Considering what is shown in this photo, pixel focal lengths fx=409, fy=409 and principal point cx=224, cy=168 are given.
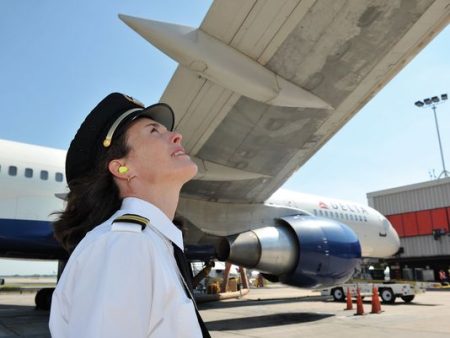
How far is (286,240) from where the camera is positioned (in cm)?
719

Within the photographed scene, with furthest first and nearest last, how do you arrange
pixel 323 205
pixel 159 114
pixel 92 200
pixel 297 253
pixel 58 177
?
pixel 323 205, pixel 58 177, pixel 297 253, pixel 159 114, pixel 92 200

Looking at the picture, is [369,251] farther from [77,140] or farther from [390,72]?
[77,140]

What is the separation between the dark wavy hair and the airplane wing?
3102mm

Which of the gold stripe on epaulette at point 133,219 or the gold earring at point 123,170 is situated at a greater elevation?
the gold earring at point 123,170

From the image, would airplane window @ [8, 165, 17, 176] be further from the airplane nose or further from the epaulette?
the airplane nose

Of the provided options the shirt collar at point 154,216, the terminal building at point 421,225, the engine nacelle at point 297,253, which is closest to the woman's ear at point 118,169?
the shirt collar at point 154,216

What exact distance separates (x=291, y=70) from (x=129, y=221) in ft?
13.5

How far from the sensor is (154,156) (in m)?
1.22

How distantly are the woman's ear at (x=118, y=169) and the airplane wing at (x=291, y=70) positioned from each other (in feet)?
10.3

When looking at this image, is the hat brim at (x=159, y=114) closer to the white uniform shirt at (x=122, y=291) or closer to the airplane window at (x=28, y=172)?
the white uniform shirt at (x=122, y=291)

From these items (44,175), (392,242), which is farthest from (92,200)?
(392,242)

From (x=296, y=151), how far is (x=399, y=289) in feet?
25.0

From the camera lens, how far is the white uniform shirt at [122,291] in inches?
28.8

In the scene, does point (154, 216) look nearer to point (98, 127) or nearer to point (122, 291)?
point (122, 291)
